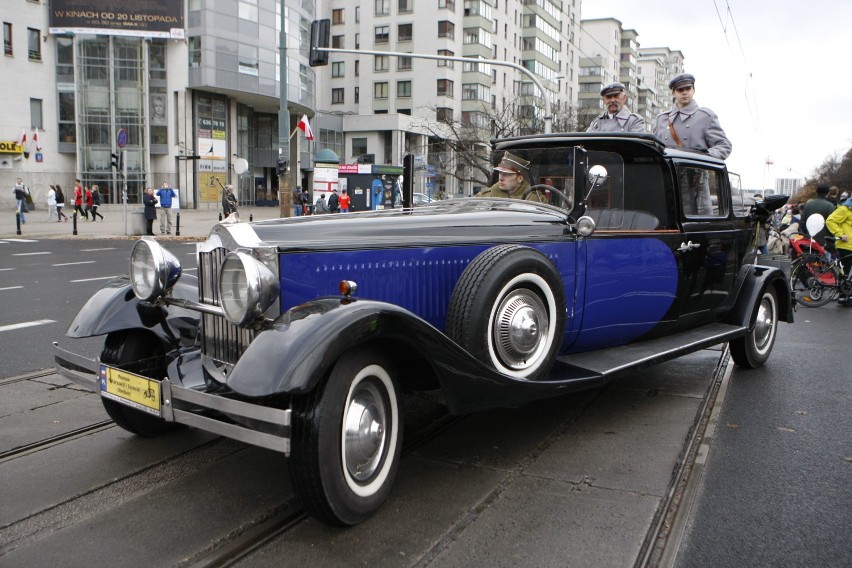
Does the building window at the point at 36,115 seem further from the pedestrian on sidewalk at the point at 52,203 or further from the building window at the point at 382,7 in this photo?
the building window at the point at 382,7

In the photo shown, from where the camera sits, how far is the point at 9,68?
3612 cm

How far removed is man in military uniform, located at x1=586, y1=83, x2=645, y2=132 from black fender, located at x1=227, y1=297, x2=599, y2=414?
3.83m

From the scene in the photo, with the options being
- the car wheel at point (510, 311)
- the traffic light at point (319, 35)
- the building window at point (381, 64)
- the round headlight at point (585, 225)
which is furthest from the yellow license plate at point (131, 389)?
the building window at point (381, 64)

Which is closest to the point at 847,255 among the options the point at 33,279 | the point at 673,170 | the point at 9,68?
the point at 673,170

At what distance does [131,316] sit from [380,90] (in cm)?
6792

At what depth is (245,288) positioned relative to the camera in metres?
3.13

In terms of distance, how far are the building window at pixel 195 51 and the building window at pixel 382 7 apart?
2834cm

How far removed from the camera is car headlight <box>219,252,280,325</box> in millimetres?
3088

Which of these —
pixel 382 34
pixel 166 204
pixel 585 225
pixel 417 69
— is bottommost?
pixel 585 225

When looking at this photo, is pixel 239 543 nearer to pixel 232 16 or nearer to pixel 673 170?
pixel 673 170

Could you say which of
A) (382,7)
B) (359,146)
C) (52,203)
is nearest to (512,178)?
(52,203)

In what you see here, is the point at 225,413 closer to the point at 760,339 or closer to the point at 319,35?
the point at 760,339

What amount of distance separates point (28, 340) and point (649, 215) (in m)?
5.99

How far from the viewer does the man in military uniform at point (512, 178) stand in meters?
5.14
